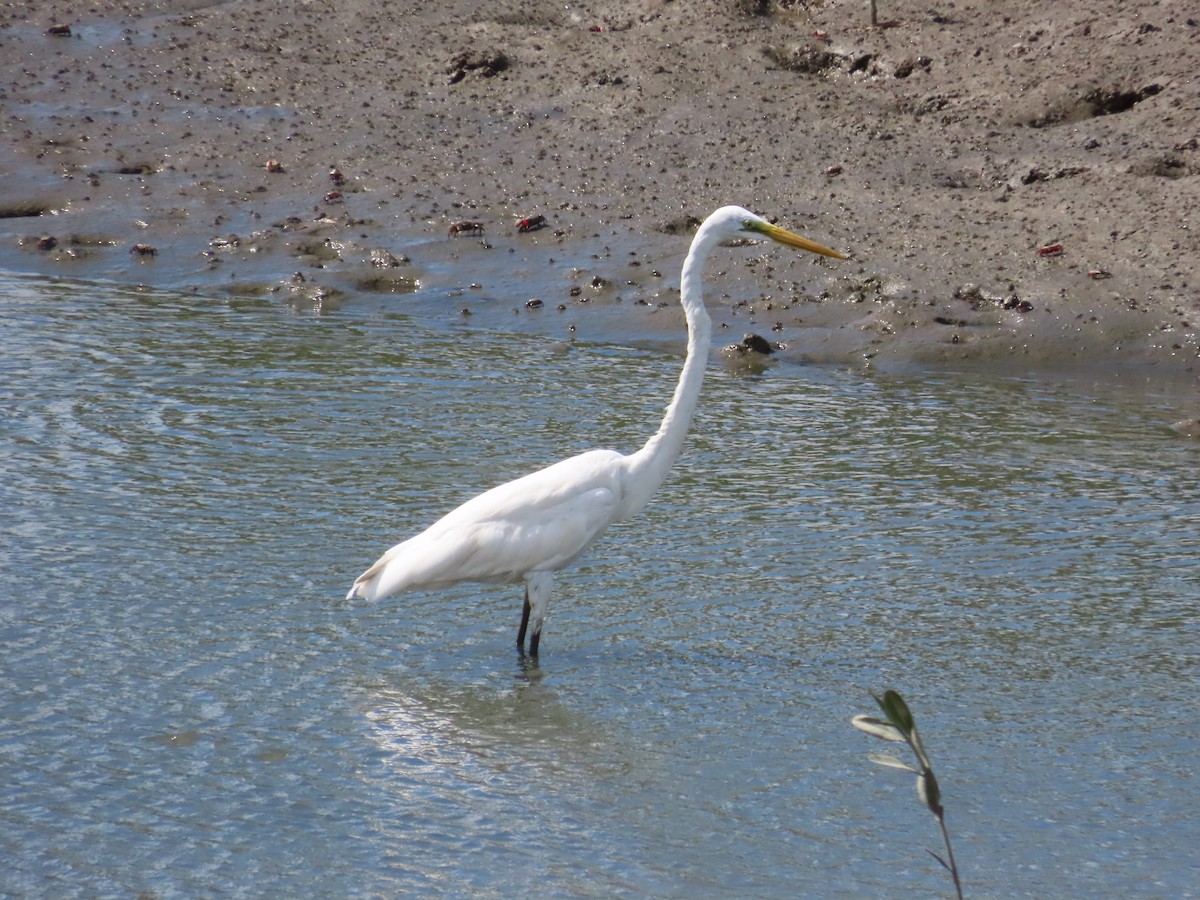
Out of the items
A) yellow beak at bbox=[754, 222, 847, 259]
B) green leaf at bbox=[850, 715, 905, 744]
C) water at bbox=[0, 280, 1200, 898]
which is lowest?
water at bbox=[0, 280, 1200, 898]

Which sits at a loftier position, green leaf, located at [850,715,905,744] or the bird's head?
the bird's head

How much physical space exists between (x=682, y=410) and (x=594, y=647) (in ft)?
3.44

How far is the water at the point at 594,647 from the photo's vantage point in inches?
183

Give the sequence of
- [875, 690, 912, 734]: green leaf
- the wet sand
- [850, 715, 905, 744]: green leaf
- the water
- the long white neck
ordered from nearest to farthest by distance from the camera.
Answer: [875, 690, 912, 734]: green leaf → [850, 715, 905, 744]: green leaf → the water → the long white neck → the wet sand

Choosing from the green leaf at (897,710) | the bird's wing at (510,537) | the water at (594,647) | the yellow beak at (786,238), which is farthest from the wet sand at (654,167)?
the green leaf at (897,710)

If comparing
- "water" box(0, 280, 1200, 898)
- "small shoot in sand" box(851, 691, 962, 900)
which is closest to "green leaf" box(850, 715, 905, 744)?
"small shoot in sand" box(851, 691, 962, 900)

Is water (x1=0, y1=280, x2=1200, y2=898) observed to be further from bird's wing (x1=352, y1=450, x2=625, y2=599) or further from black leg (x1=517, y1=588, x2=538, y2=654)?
bird's wing (x1=352, y1=450, x2=625, y2=599)

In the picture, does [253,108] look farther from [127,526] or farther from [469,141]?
[127,526]

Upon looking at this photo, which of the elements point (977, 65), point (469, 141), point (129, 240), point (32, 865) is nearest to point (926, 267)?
point (977, 65)

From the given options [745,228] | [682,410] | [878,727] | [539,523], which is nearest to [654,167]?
[745,228]

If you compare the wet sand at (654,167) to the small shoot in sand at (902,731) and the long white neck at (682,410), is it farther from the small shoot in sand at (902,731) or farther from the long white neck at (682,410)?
the small shoot in sand at (902,731)

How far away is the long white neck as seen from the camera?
6.43 m

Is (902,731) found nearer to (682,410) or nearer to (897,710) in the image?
(897,710)

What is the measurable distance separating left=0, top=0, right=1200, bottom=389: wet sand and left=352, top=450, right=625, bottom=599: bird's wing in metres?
5.19
